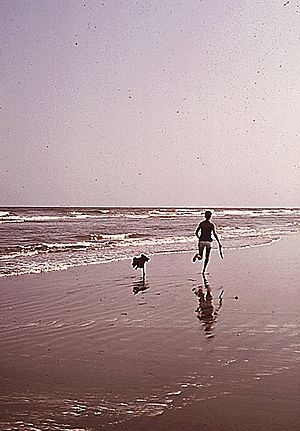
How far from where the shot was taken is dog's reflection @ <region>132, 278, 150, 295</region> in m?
12.2

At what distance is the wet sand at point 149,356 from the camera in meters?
4.83

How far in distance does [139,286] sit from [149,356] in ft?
20.1

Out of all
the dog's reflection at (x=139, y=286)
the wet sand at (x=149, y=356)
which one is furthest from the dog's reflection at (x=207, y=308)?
the dog's reflection at (x=139, y=286)

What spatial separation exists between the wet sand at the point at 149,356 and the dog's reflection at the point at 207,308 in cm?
2

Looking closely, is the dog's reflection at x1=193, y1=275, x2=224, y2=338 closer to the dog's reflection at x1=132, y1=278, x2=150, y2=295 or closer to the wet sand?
the wet sand

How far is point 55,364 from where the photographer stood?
6.42 m

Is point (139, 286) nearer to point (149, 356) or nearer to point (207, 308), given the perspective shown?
point (207, 308)

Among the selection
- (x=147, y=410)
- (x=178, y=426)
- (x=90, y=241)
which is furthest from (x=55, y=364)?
(x=90, y=241)

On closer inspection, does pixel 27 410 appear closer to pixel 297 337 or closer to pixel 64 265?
pixel 297 337

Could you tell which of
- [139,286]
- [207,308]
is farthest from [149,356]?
[139,286]

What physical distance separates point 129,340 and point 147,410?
2.63m

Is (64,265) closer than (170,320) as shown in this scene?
No

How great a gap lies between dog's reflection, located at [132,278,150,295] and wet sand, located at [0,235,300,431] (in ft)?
0.08

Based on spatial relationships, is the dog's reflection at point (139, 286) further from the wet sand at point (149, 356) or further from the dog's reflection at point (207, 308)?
the dog's reflection at point (207, 308)
